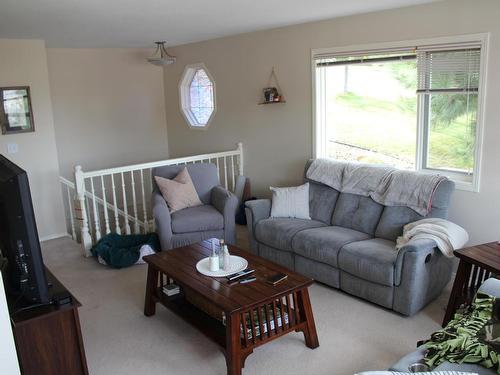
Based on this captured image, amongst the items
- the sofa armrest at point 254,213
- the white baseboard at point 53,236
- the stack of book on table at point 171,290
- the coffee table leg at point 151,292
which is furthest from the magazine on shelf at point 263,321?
the white baseboard at point 53,236

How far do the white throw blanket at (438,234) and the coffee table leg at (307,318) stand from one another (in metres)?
0.90

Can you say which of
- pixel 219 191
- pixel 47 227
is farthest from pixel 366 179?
pixel 47 227

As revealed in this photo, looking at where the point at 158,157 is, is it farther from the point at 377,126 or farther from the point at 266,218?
the point at 377,126

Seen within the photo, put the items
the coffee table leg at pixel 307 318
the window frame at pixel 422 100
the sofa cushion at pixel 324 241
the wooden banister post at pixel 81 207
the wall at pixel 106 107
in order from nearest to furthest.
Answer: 1. the coffee table leg at pixel 307 318
2. the window frame at pixel 422 100
3. the sofa cushion at pixel 324 241
4. the wooden banister post at pixel 81 207
5. the wall at pixel 106 107

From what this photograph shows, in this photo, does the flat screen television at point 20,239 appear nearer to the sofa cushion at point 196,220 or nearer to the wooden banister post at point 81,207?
the sofa cushion at point 196,220

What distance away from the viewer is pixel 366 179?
4152 millimetres

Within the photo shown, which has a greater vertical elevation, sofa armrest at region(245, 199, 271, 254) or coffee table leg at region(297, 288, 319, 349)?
sofa armrest at region(245, 199, 271, 254)

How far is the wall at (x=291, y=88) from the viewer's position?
3.61 metres

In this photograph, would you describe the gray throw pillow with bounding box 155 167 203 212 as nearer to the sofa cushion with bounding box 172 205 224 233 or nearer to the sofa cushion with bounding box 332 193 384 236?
the sofa cushion with bounding box 172 205 224 233

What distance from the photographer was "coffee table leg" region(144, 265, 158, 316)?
345cm

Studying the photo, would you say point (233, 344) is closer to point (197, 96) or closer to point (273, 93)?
point (273, 93)

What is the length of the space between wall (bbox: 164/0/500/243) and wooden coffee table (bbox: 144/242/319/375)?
1742mm

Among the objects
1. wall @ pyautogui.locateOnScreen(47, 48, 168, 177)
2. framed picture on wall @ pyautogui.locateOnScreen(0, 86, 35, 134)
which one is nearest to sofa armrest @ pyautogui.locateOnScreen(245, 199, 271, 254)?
framed picture on wall @ pyautogui.locateOnScreen(0, 86, 35, 134)

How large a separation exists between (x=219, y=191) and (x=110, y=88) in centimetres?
286
